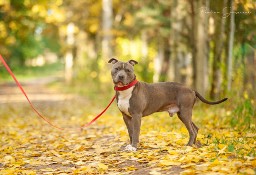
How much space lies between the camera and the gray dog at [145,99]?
680cm

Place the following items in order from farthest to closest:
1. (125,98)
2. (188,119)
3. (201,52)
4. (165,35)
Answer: (165,35)
(201,52)
(188,119)
(125,98)

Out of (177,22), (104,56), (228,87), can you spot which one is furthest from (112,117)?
(104,56)

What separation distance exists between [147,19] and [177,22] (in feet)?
34.5

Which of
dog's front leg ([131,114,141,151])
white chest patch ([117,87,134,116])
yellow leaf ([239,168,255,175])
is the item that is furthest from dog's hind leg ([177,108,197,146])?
yellow leaf ([239,168,255,175])

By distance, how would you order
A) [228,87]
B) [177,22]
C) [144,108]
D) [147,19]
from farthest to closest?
1. [147,19]
2. [177,22]
3. [228,87]
4. [144,108]

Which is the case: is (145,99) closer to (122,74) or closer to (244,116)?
(122,74)

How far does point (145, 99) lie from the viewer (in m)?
7.04

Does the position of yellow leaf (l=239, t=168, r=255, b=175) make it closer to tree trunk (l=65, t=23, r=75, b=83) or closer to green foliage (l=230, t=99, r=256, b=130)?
green foliage (l=230, t=99, r=256, b=130)

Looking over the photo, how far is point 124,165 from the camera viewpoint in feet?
20.4

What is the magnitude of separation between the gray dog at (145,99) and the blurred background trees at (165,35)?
2.55m

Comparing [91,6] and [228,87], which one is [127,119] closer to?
[228,87]

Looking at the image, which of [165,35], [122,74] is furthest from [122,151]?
[165,35]

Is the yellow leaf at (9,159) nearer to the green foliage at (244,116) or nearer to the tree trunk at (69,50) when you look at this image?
the green foliage at (244,116)

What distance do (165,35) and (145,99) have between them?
2042cm
